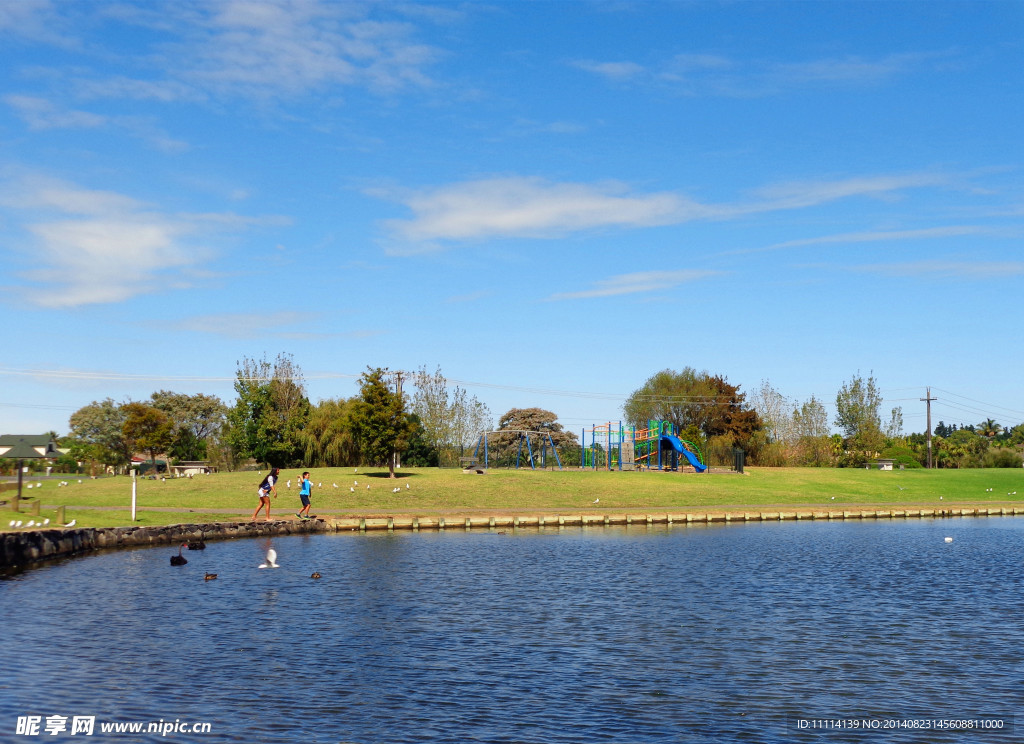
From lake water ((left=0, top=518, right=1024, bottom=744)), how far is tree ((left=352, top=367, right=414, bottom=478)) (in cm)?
2979

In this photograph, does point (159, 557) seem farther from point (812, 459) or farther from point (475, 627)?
point (812, 459)

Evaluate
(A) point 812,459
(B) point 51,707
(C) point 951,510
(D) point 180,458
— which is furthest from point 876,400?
(B) point 51,707

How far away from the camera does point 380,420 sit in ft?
214

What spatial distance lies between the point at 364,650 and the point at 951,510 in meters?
49.1

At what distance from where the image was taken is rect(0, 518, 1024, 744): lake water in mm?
14398

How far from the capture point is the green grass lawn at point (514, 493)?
4947 cm

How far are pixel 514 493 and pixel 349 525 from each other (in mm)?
18087

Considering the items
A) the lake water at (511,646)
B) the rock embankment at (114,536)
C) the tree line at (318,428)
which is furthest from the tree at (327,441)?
the lake water at (511,646)

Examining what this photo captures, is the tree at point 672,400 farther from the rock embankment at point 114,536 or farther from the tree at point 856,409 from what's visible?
the rock embankment at point 114,536

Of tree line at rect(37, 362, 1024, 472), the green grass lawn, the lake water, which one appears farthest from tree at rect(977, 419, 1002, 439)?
the lake water

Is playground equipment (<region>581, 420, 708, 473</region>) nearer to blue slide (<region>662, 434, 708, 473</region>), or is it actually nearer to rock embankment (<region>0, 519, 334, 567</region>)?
blue slide (<region>662, 434, 708, 473</region>)

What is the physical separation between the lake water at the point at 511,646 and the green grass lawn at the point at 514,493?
15.1 m

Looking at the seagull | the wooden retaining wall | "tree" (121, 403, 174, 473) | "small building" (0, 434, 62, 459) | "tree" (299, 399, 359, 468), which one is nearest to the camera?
the seagull

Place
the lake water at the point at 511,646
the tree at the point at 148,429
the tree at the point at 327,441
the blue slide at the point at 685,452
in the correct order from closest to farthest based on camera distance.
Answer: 1. the lake water at the point at 511,646
2. the blue slide at the point at 685,452
3. the tree at the point at 327,441
4. the tree at the point at 148,429
